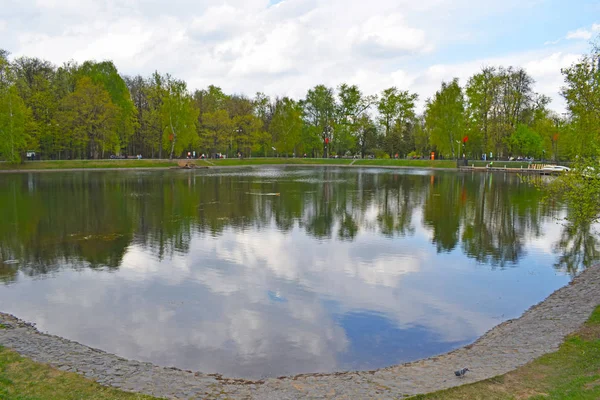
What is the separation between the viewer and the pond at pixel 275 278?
9.91 m

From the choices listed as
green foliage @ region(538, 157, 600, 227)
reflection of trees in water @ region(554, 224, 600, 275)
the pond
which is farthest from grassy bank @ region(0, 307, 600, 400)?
reflection of trees in water @ region(554, 224, 600, 275)

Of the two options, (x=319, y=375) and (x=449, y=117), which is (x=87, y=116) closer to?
(x=449, y=117)

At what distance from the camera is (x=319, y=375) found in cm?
833

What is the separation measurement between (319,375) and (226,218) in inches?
684

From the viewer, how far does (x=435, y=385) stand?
24.4ft

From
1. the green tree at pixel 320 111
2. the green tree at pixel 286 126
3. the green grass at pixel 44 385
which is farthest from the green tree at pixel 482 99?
the green grass at pixel 44 385

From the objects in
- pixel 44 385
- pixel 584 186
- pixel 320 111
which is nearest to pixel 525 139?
pixel 320 111

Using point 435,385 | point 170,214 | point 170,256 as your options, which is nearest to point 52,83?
point 170,214

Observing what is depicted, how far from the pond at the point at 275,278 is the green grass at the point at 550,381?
6.99 ft

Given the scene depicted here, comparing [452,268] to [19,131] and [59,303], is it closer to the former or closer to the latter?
[59,303]

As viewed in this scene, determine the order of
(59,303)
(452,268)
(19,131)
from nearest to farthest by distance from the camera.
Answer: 1. (59,303)
2. (452,268)
3. (19,131)

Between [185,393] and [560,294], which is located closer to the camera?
[185,393]

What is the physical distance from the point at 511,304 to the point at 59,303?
12.1m

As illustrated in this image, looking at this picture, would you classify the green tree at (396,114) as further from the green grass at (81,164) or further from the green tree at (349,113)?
the green grass at (81,164)
